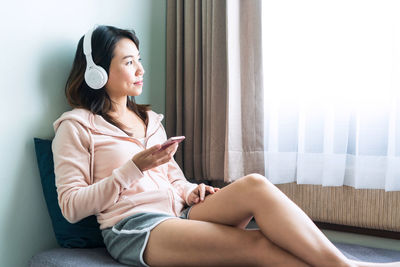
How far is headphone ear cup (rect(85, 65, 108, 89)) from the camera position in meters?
1.44

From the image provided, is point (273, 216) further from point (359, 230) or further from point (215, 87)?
point (215, 87)

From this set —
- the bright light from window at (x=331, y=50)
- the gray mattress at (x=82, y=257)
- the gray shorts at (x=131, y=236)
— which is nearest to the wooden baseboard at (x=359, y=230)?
the gray mattress at (x=82, y=257)

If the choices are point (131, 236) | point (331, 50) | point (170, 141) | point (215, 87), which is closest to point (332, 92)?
point (331, 50)

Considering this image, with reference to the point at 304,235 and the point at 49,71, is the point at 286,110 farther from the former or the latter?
the point at 49,71

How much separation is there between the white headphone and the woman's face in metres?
0.06

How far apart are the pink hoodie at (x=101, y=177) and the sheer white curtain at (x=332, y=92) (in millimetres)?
554

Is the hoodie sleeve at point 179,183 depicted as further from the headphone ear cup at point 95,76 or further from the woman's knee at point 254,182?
the headphone ear cup at point 95,76

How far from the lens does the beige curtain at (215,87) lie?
5.96 feet

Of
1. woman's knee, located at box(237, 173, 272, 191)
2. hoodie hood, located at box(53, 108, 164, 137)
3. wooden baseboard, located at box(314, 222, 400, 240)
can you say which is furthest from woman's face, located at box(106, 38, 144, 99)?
wooden baseboard, located at box(314, 222, 400, 240)

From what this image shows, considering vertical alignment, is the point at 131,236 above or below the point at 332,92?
below

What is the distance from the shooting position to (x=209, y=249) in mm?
1199

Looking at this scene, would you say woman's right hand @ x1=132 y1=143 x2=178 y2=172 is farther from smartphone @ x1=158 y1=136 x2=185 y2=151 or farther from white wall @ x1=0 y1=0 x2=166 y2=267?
white wall @ x1=0 y1=0 x2=166 y2=267

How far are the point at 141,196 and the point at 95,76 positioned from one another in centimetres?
46

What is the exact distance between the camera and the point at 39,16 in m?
1.44
